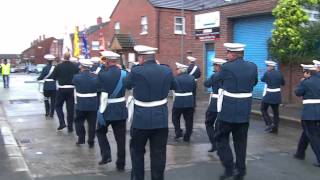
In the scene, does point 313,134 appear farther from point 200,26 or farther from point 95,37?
point 95,37

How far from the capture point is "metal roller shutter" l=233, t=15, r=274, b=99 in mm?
18828

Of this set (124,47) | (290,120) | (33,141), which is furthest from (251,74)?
(124,47)

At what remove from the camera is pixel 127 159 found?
9.04 meters

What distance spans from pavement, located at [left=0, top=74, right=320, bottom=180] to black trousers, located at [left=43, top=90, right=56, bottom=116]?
148 centimetres

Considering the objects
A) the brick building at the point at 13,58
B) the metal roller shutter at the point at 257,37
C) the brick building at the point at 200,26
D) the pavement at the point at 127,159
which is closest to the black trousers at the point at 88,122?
the pavement at the point at 127,159

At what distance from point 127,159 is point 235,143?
239 centimetres

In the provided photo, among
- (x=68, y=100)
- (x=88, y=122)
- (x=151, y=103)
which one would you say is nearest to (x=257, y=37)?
(x=68, y=100)

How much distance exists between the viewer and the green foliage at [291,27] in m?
15.9

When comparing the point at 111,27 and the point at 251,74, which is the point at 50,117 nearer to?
the point at 251,74

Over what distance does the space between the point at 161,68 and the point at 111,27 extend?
33078 mm

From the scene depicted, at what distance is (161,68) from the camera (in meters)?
6.39

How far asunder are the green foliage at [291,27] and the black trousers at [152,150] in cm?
1046

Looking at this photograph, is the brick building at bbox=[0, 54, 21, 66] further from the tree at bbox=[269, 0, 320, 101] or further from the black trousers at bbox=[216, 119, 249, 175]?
the black trousers at bbox=[216, 119, 249, 175]

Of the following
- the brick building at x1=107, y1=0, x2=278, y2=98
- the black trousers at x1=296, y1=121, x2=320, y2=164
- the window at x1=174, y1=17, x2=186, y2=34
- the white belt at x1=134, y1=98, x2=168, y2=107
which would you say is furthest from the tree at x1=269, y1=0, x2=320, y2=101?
the window at x1=174, y1=17, x2=186, y2=34
